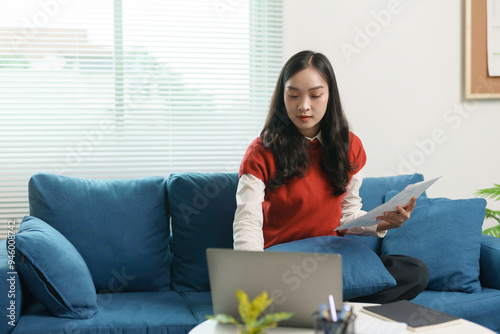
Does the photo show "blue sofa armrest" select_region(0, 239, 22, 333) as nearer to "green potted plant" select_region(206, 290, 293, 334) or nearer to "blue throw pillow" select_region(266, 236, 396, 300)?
"blue throw pillow" select_region(266, 236, 396, 300)

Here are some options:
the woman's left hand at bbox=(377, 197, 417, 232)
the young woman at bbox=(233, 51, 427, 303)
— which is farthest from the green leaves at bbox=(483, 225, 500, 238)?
the woman's left hand at bbox=(377, 197, 417, 232)

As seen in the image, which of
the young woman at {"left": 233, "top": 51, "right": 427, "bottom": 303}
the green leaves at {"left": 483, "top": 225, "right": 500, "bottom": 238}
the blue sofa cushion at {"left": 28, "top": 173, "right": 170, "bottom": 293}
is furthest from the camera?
the green leaves at {"left": 483, "top": 225, "right": 500, "bottom": 238}

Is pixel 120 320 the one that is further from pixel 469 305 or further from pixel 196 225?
pixel 469 305

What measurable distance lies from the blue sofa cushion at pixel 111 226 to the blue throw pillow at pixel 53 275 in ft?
0.88

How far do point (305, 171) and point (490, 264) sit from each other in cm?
94

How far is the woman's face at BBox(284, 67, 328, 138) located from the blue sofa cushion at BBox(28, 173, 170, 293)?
76 cm

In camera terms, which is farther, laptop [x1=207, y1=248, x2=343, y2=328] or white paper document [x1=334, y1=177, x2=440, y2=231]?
white paper document [x1=334, y1=177, x2=440, y2=231]

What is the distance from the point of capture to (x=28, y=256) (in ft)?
5.72

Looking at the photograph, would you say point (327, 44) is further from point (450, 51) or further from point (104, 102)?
point (104, 102)

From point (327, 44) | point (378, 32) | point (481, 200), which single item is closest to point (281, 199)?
point (481, 200)

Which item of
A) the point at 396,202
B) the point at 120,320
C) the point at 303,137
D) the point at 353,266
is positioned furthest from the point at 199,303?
the point at 396,202

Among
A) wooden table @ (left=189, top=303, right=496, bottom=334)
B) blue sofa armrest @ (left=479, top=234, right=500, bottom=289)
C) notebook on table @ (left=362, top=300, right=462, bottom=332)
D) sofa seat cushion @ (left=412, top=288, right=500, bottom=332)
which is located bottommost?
sofa seat cushion @ (left=412, top=288, right=500, bottom=332)

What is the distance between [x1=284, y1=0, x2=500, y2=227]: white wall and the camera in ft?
9.41

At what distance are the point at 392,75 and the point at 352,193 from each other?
1.11 meters
